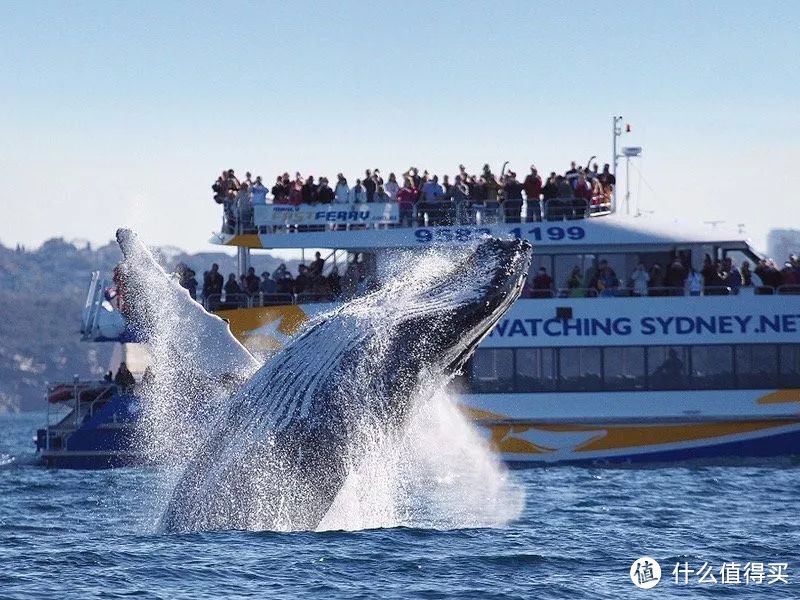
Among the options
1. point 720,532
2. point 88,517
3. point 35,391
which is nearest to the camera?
point 720,532

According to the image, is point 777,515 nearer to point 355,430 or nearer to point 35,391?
point 355,430

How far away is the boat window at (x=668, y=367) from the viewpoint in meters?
25.5

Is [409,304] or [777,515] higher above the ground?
[409,304]

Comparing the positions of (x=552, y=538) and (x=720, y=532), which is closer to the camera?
(x=552, y=538)

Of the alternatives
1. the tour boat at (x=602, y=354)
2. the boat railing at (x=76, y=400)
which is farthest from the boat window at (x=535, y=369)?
the boat railing at (x=76, y=400)

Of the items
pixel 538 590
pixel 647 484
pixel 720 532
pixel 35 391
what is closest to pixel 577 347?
pixel 647 484

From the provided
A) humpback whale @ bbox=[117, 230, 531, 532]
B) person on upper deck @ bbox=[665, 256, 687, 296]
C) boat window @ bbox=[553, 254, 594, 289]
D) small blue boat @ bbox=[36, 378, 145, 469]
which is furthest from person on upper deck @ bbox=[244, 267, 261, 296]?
humpback whale @ bbox=[117, 230, 531, 532]

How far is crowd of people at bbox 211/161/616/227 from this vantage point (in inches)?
1005

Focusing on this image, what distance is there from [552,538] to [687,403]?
12.4 m

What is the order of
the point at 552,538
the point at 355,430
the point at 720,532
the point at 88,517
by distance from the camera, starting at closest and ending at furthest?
1. the point at 355,430
2. the point at 552,538
3. the point at 720,532
4. the point at 88,517

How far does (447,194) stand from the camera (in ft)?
83.8

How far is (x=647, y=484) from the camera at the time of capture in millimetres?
20953

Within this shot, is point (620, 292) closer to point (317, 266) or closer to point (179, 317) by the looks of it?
point (317, 266)

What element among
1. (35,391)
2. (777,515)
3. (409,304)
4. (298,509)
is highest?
(409,304)
